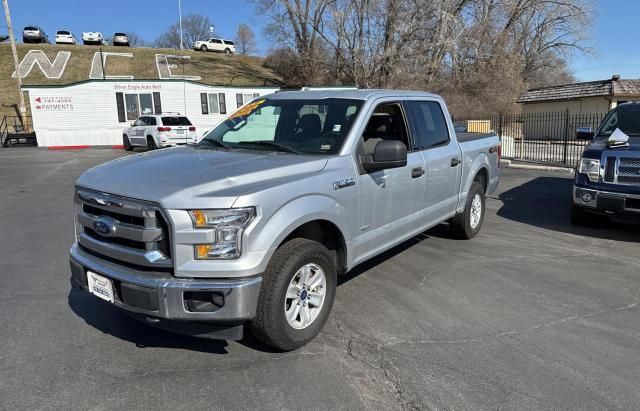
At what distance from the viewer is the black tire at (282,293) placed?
309cm

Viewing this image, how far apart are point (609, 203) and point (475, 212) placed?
5.63 ft

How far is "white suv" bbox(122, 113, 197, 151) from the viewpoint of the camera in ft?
67.2

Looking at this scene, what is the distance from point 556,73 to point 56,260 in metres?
55.0

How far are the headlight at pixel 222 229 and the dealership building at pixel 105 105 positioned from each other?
26.9 metres

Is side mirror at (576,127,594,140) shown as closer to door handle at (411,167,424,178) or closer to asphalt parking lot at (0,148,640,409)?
asphalt parking lot at (0,148,640,409)

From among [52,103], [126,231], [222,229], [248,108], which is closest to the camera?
[222,229]

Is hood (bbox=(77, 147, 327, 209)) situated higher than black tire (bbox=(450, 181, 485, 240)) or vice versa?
hood (bbox=(77, 147, 327, 209))

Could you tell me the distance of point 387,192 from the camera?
14.0 ft

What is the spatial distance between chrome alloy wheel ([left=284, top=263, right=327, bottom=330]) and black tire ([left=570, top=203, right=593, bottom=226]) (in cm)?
512

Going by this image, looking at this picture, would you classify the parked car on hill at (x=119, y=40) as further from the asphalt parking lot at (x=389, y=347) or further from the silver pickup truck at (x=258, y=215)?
the silver pickup truck at (x=258, y=215)

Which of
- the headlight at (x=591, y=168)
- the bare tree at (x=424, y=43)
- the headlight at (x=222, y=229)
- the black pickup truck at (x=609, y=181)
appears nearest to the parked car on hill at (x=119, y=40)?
the bare tree at (x=424, y=43)

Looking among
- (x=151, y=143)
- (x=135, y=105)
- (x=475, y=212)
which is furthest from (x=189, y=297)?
(x=135, y=105)

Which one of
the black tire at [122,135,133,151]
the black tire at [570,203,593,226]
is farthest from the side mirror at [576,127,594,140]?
the black tire at [122,135,133,151]

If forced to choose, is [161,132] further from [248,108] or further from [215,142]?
[215,142]
